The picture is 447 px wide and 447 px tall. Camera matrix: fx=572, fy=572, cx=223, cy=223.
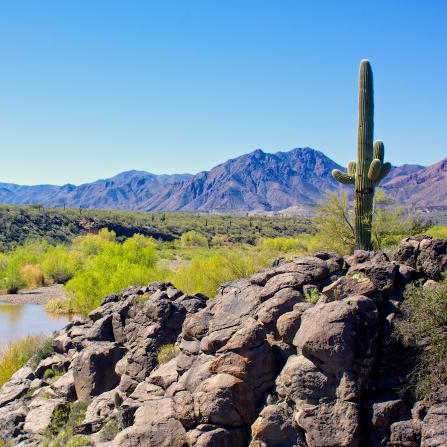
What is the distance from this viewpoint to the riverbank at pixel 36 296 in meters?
42.4

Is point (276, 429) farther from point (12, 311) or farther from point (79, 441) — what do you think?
point (12, 311)

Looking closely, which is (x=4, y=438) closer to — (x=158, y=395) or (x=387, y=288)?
(x=158, y=395)

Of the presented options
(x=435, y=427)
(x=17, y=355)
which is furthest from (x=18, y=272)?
(x=435, y=427)

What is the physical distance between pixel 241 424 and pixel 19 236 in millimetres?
67328

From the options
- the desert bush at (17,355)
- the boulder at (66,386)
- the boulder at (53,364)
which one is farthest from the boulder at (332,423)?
the desert bush at (17,355)

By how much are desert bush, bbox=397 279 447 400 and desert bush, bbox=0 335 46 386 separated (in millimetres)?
13524

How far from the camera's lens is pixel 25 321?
34094 mm

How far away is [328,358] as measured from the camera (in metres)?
9.75

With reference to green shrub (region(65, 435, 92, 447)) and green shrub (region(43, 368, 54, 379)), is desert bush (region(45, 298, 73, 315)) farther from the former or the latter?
green shrub (region(65, 435, 92, 447))

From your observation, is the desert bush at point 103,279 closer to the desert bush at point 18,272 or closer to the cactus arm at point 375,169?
the cactus arm at point 375,169

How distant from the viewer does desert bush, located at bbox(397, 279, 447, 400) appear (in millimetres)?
9258

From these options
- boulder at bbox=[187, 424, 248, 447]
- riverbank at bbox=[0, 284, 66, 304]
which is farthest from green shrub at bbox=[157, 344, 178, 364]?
riverbank at bbox=[0, 284, 66, 304]

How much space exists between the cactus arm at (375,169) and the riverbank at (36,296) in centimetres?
2913

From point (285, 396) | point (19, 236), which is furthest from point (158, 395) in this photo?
point (19, 236)
